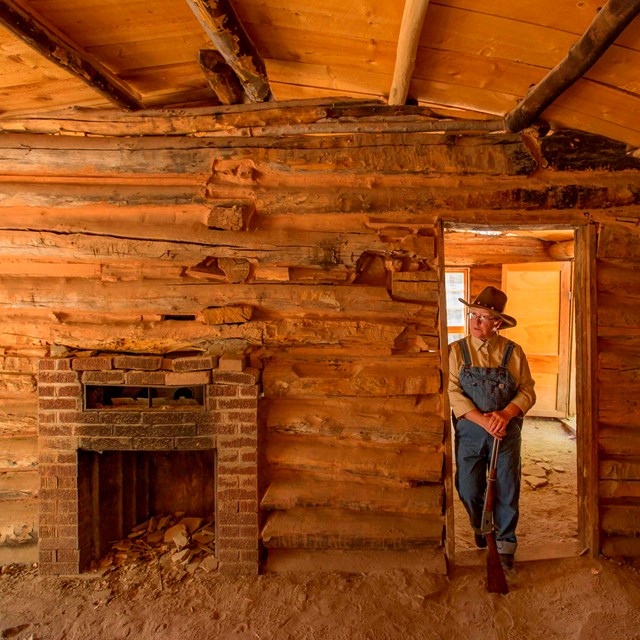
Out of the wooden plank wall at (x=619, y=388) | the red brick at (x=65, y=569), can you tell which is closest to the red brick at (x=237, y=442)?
the red brick at (x=65, y=569)

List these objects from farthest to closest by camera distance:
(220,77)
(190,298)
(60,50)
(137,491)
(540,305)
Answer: (540,305), (137,491), (190,298), (220,77), (60,50)

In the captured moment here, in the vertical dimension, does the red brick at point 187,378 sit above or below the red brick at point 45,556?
above

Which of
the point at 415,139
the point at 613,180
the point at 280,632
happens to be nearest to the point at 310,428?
the point at 280,632

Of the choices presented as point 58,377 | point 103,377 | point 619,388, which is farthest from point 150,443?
point 619,388

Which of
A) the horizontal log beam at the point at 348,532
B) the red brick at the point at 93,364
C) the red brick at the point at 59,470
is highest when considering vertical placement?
the red brick at the point at 93,364

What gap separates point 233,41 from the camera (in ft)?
7.61

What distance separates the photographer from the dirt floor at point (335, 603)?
251cm

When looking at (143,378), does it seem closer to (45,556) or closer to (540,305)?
(45,556)

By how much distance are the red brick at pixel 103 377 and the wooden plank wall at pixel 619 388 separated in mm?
3405

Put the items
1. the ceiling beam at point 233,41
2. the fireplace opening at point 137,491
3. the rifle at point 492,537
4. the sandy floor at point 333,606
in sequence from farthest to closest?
1. the fireplace opening at point 137,491
2. the rifle at point 492,537
3. the sandy floor at point 333,606
4. the ceiling beam at point 233,41

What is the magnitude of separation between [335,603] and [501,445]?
4.88 feet

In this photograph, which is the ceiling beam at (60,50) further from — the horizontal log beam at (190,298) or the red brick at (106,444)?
the red brick at (106,444)

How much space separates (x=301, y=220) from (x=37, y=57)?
1796mm

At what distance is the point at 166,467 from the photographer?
3.62 metres
